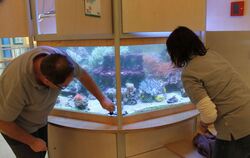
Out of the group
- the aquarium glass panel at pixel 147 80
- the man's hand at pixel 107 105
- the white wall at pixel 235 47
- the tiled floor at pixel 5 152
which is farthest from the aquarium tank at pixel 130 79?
the tiled floor at pixel 5 152

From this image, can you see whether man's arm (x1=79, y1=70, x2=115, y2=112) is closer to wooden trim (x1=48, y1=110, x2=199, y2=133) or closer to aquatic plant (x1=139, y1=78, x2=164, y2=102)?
wooden trim (x1=48, y1=110, x2=199, y2=133)

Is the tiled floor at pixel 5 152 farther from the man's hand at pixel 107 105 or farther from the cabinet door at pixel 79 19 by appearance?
the cabinet door at pixel 79 19

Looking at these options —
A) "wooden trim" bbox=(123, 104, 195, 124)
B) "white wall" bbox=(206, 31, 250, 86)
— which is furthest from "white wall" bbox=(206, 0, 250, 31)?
"wooden trim" bbox=(123, 104, 195, 124)

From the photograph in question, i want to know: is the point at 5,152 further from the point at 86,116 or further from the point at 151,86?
the point at 151,86

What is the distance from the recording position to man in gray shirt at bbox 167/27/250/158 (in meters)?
1.19

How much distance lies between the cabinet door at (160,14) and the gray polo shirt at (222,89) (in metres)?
0.48

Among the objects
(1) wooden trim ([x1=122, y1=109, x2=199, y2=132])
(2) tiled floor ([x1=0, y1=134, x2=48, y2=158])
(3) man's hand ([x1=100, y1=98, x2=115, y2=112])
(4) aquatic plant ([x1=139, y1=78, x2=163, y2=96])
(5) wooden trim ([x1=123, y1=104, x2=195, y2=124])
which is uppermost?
(4) aquatic plant ([x1=139, y1=78, x2=163, y2=96])

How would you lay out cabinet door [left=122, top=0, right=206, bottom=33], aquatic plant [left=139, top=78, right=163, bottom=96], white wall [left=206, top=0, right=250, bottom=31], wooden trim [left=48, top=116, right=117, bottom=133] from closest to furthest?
cabinet door [left=122, top=0, right=206, bottom=33]
wooden trim [left=48, top=116, right=117, bottom=133]
aquatic plant [left=139, top=78, right=163, bottom=96]
white wall [left=206, top=0, right=250, bottom=31]

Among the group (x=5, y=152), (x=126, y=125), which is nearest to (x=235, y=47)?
(x=126, y=125)

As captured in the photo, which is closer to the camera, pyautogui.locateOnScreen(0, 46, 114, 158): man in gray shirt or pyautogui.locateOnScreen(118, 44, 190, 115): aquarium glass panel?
pyautogui.locateOnScreen(0, 46, 114, 158): man in gray shirt

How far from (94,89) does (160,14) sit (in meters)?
0.64

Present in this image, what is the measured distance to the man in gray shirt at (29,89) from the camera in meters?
1.17

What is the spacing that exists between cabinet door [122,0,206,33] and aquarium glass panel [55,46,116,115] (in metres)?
0.23

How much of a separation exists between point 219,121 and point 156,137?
61 cm
